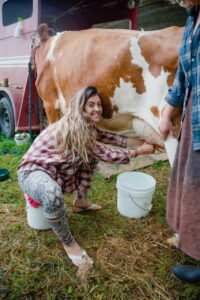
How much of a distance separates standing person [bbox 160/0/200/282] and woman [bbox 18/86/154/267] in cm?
57

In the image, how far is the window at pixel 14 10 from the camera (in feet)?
15.5

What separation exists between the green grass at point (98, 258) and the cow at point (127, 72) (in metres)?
0.76

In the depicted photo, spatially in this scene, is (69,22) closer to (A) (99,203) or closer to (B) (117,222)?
(A) (99,203)

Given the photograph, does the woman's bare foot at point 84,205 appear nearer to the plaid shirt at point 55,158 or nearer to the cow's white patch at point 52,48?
the plaid shirt at point 55,158

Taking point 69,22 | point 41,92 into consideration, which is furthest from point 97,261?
point 69,22

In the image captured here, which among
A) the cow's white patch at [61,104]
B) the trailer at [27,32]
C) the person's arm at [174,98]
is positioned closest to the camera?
the person's arm at [174,98]

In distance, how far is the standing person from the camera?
1.30 meters

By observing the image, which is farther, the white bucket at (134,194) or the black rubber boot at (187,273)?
the white bucket at (134,194)

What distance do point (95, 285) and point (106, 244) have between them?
1.41 feet

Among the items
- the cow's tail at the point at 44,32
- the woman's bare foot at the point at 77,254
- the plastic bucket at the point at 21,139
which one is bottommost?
the woman's bare foot at the point at 77,254

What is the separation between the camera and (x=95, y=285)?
1696 mm

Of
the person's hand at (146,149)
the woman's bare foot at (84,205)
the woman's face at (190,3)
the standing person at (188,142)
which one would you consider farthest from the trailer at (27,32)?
the woman's face at (190,3)

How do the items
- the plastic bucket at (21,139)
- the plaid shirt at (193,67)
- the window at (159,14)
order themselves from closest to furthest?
the plaid shirt at (193,67), the plastic bucket at (21,139), the window at (159,14)

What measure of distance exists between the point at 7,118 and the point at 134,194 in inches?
133
